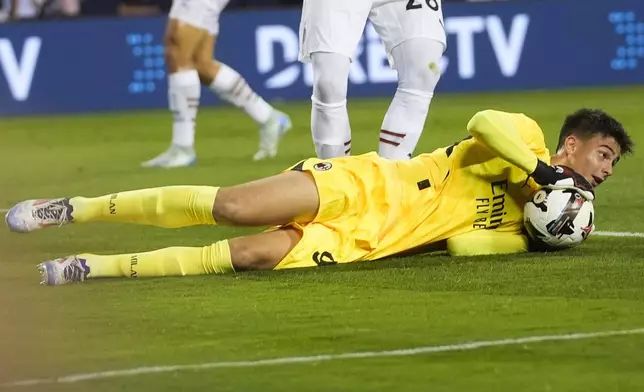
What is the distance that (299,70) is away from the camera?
688 inches

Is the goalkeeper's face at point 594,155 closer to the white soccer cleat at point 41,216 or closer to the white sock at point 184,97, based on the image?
the white soccer cleat at point 41,216

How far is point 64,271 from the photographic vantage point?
625 cm

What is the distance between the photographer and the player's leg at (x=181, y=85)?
1191cm

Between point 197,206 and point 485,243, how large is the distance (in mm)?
1369

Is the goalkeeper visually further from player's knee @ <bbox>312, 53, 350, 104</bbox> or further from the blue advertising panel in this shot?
the blue advertising panel

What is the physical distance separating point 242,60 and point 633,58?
4.61 metres

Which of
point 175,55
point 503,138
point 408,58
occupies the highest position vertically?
point 408,58

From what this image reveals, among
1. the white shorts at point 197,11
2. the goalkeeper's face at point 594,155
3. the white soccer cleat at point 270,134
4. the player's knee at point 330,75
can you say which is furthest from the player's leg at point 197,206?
the white soccer cleat at point 270,134

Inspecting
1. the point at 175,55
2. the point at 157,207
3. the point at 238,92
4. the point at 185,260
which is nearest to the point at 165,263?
the point at 185,260

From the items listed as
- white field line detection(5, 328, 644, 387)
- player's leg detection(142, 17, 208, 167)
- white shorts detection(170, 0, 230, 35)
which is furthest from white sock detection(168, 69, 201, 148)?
white field line detection(5, 328, 644, 387)

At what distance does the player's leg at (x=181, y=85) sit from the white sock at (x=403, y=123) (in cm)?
415

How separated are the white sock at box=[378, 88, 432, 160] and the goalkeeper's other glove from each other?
63.4 inches

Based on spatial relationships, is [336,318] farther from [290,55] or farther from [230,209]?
[290,55]

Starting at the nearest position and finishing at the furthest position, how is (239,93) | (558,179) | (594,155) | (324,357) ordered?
(324,357) → (558,179) → (594,155) → (239,93)
